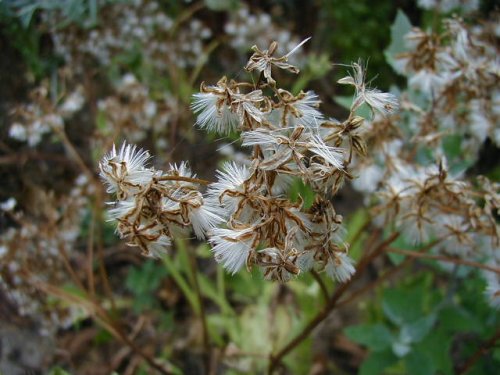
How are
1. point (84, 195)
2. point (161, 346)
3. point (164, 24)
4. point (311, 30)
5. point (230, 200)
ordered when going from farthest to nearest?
point (311, 30) → point (164, 24) → point (161, 346) → point (84, 195) → point (230, 200)

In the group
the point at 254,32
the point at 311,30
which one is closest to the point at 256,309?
the point at 254,32

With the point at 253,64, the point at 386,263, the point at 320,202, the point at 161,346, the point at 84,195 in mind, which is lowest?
the point at 386,263

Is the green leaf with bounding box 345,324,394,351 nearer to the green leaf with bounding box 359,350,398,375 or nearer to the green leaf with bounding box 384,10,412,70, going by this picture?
the green leaf with bounding box 359,350,398,375

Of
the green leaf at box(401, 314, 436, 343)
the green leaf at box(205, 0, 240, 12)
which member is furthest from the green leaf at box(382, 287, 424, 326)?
the green leaf at box(205, 0, 240, 12)

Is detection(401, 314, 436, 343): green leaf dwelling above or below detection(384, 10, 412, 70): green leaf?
below

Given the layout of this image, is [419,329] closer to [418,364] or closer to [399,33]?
[418,364]

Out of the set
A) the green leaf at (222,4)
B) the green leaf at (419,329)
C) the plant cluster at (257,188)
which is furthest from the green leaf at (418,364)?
the green leaf at (222,4)

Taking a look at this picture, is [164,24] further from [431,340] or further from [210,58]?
[431,340]

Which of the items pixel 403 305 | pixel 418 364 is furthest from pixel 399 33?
pixel 418 364
